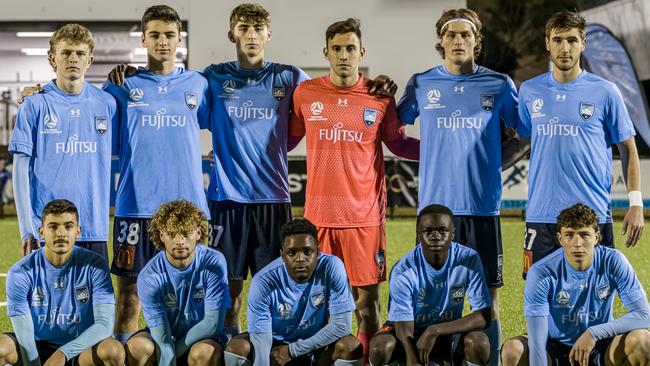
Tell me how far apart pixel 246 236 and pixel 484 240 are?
1.18m

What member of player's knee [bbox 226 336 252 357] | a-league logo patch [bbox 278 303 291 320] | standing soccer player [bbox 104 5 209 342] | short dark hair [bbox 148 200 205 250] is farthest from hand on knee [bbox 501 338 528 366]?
standing soccer player [bbox 104 5 209 342]

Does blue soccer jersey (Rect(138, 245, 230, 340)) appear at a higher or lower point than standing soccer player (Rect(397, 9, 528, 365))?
lower

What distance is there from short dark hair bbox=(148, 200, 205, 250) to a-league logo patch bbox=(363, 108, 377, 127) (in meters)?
0.95

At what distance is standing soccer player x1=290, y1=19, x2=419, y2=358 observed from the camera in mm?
4539

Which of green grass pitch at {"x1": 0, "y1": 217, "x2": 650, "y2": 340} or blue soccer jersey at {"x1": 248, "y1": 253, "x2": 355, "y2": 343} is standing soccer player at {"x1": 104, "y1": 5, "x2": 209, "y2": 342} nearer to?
blue soccer jersey at {"x1": 248, "y1": 253, "x2": 355, "y2": 343}

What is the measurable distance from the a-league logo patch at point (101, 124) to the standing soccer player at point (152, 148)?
116mm

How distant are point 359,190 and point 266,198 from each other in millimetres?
477

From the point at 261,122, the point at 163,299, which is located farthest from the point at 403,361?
the point at 261,122

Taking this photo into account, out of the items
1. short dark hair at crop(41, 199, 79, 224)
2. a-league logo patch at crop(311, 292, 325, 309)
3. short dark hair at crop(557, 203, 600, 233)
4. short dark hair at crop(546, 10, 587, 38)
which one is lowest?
a-league logo patch at crop(311, 292, 325, 309)

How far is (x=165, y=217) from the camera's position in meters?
4.13

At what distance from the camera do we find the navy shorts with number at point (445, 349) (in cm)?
406

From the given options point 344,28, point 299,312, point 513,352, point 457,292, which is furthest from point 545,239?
point 344,28

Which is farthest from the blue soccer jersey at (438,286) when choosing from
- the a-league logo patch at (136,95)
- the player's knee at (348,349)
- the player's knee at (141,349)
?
the a-league logo patch at (136,95)

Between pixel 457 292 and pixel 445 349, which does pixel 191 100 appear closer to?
pixel 457 292
